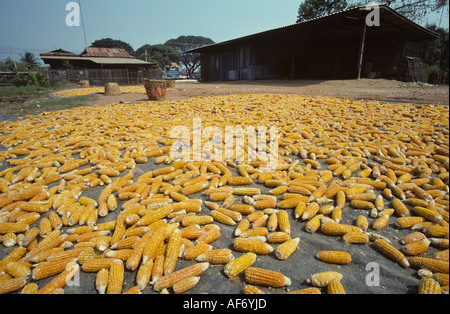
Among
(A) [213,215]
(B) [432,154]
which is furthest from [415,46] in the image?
(A) [213,215]

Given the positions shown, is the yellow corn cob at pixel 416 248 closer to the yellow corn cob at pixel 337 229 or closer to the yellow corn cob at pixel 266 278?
the yellow corn cob at pixel 337 229

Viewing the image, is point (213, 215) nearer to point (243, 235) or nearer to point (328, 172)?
point (243, 235)

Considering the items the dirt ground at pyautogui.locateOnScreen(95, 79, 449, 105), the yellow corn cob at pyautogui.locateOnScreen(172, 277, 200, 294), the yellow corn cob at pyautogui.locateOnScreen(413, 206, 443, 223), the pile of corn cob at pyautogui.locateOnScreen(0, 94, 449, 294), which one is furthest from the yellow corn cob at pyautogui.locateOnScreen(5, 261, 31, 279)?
the dirt ground at pyautogui.locateOnScreen(95, 79, 449, 105)

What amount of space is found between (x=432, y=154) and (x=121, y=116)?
7.23 meters

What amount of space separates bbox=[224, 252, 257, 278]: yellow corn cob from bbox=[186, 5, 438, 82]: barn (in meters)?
16.6

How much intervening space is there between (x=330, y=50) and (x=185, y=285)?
104ft

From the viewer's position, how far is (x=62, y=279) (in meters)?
1.63

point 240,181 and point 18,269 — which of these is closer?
point 18,269

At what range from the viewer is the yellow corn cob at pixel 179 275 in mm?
1571

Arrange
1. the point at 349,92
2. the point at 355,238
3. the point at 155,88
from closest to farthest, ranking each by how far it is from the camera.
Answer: the point at 355,238 → the point at 155,88 → the point at 349,92

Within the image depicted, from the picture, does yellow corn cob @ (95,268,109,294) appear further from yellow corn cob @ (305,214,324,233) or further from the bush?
the bush

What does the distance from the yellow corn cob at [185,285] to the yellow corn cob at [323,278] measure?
843 millimetres

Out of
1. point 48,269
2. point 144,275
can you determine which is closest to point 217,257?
point 144,275

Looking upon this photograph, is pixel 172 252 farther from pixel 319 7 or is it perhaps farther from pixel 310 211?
pixel 319 7
